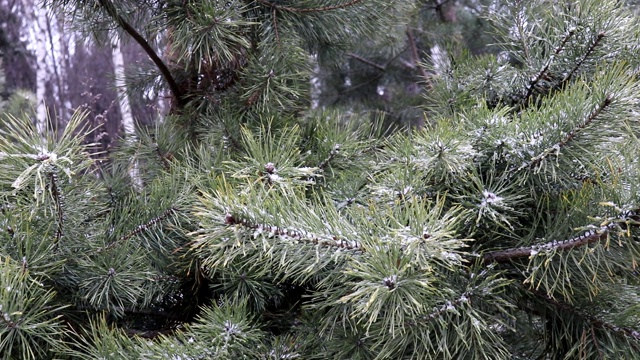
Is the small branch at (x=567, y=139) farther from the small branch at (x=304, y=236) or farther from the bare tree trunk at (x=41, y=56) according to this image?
the bare tree trunk at (x=41, y=56)

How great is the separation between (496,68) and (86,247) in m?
0.67

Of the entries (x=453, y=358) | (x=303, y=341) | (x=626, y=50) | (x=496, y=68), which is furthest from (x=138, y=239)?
(x=626, y=50)

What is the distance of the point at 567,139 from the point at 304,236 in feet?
1.00

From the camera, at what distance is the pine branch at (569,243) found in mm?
525

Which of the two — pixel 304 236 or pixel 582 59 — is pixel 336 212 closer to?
pixel 304 236

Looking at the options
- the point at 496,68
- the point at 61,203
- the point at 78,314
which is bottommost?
the point at 78,314

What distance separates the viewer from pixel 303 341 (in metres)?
0.76

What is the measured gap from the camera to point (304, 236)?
0.57 metres

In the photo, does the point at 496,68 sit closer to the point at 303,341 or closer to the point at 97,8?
the point at 303,341

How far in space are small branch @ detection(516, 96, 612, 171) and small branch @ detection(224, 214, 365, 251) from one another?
0.23 m

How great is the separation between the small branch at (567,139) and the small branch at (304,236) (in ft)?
0.75

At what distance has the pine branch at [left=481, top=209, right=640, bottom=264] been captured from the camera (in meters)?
0.52

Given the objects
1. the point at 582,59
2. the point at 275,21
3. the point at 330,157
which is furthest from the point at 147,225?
the point at 582,59

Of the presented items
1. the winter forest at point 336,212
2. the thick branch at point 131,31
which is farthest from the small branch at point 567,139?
the thick branch at point 131,31
